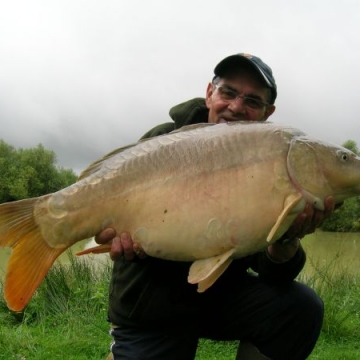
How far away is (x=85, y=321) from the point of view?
11.6ft

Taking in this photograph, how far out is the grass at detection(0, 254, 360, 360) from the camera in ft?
9.92

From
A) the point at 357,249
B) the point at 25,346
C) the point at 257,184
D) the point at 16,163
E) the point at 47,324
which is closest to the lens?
the point at 257,184

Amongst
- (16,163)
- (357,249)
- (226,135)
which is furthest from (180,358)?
(16,163)

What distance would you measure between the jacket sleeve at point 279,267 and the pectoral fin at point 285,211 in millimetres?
474

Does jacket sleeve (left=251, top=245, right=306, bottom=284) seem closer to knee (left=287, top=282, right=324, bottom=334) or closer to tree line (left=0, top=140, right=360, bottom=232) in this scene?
knee (left=287, top=282, right=324, bottom=334)

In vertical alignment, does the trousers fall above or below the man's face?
below

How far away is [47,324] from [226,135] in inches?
106

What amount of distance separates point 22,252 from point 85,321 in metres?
2.20

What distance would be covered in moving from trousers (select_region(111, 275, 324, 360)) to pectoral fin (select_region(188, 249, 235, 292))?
1.77ft

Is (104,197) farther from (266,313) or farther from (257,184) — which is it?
(266,313)

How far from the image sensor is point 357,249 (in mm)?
9445

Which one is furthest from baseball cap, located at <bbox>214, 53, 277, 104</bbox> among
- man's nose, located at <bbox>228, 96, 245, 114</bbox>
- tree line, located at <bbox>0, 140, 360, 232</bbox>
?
tree line, located at <bbox>0, 140, 360, 232</bbox>

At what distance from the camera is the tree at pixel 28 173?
992 inches

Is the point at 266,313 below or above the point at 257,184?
below
